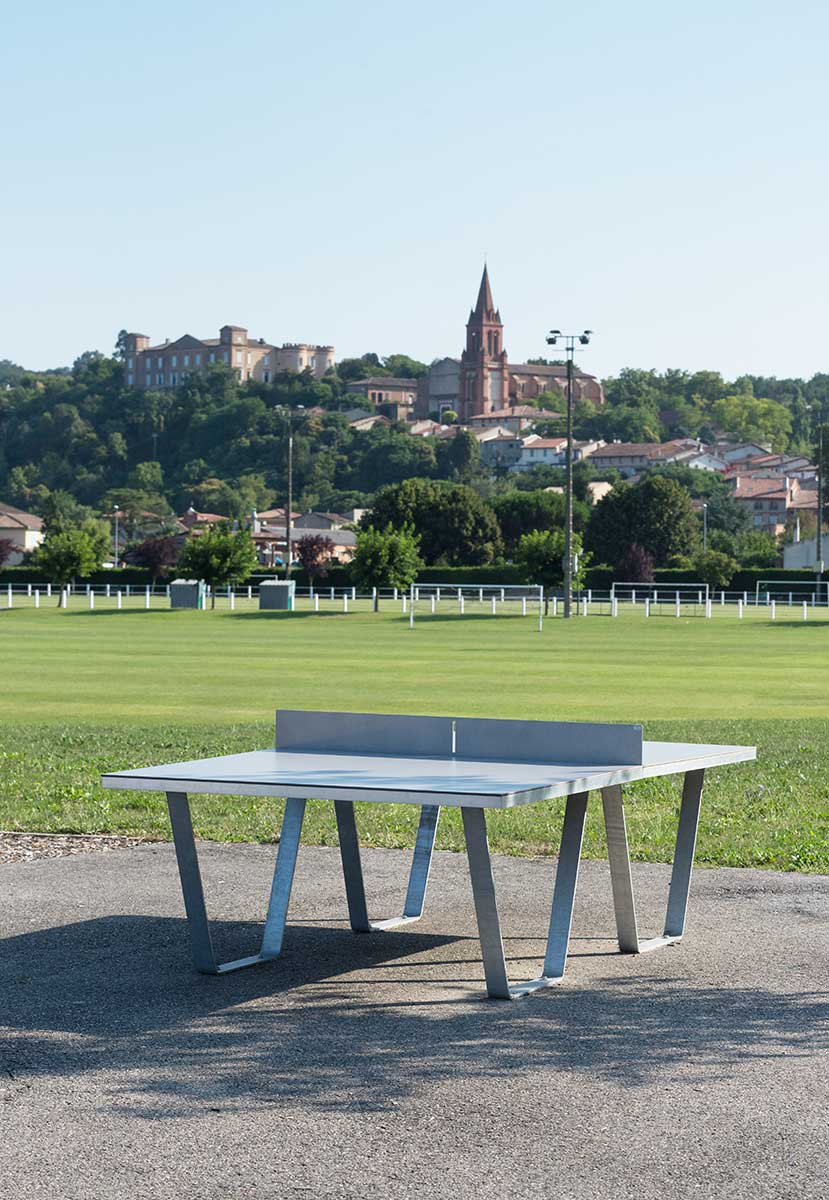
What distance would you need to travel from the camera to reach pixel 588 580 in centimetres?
11456

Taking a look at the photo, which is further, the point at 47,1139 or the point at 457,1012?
the point at 457,1012

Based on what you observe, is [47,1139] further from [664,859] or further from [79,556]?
[79,556]

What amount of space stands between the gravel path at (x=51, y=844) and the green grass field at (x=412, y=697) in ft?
0.88

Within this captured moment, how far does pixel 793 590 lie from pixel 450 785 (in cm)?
9917

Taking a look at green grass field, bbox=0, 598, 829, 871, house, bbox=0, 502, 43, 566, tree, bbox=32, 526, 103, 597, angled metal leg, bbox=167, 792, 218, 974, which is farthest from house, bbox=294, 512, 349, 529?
angled metal leg, bbox=167, 792, 218, 974

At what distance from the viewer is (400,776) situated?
25.4 feet

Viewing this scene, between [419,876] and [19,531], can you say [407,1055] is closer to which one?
[419,876]

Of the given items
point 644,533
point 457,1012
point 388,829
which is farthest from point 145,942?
point 644,533

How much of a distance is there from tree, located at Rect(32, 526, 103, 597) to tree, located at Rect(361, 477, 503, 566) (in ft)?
142

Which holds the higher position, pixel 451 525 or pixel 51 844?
pixel 451 525

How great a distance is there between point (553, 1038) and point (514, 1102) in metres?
0.90

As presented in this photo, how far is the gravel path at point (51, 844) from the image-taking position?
11.2 m

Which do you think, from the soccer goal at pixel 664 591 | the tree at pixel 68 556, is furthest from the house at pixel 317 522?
the tree at pixel 68 556

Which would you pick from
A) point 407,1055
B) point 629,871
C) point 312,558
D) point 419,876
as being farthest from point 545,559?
point 407,1055
